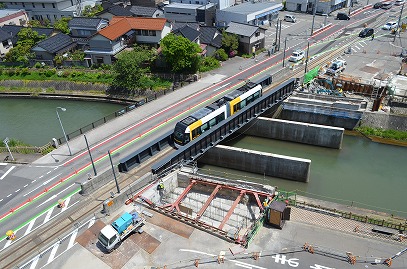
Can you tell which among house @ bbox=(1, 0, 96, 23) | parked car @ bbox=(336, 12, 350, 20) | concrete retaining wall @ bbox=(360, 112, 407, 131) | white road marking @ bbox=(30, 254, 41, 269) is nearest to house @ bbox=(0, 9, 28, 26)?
house @ bbox=(1, 0, 96, 23)

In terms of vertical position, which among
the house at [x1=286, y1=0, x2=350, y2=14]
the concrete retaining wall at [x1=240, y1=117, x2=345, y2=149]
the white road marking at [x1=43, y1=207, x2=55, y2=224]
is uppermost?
the house at [x1=286, y1=0, x2=350, y2=14]

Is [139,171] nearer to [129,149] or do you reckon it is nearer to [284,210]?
[129,149]

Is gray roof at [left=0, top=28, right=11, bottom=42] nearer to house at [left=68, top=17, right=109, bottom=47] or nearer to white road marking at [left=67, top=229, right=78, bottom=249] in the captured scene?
house at [left=68, top=17, right=109, bottom=47]

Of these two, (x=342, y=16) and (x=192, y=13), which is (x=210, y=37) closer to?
(x=192, y=13)

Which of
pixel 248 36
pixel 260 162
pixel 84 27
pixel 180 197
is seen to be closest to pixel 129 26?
pixel 84 27

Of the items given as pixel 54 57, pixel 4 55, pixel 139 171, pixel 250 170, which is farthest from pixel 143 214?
pixel 4 55
